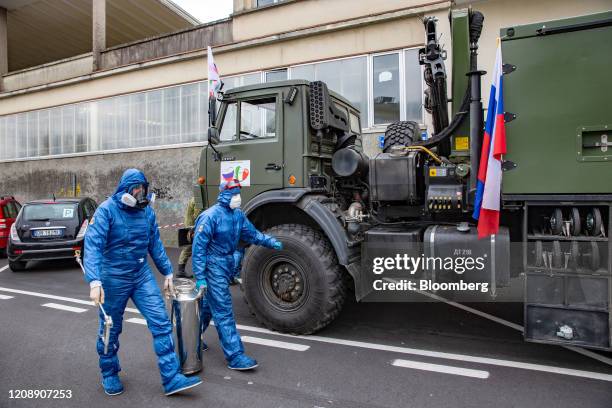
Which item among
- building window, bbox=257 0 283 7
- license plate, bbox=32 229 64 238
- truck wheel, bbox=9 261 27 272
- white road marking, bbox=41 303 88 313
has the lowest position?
white road marking, bbox=41 303 88 313

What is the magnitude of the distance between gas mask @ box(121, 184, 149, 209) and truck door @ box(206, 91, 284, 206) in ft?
5.66

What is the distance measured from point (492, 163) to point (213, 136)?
3.04 m

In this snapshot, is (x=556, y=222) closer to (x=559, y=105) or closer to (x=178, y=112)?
(x=559, y=105)

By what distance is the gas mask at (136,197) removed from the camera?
3602mm

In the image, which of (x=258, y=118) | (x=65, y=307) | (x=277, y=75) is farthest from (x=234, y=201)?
(x=277, y=75)

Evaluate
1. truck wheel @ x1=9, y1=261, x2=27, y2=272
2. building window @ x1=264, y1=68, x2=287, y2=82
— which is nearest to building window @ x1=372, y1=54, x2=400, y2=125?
building window @ x1=264, y1=68, x2=287, y2=82

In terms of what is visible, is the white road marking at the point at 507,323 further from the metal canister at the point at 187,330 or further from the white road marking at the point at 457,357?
the metal canister at the point at 187,330

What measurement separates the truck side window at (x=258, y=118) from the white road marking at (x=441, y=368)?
110 inches

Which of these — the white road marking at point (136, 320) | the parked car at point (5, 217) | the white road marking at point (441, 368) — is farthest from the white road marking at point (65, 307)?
the parked car at point (5, 217)

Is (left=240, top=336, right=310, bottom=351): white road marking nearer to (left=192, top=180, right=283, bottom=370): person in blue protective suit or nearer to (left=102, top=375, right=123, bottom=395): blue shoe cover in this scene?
(left=192, top=180, right=283, bottom=370): person in blue protective suit

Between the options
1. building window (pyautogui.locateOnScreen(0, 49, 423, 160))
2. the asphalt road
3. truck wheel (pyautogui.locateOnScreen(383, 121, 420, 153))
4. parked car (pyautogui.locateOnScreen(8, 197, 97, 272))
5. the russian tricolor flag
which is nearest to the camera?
the asphalt road

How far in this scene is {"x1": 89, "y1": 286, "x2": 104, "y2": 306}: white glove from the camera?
3.29 m

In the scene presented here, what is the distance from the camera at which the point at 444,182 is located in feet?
15.5

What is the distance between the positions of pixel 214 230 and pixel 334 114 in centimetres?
228
